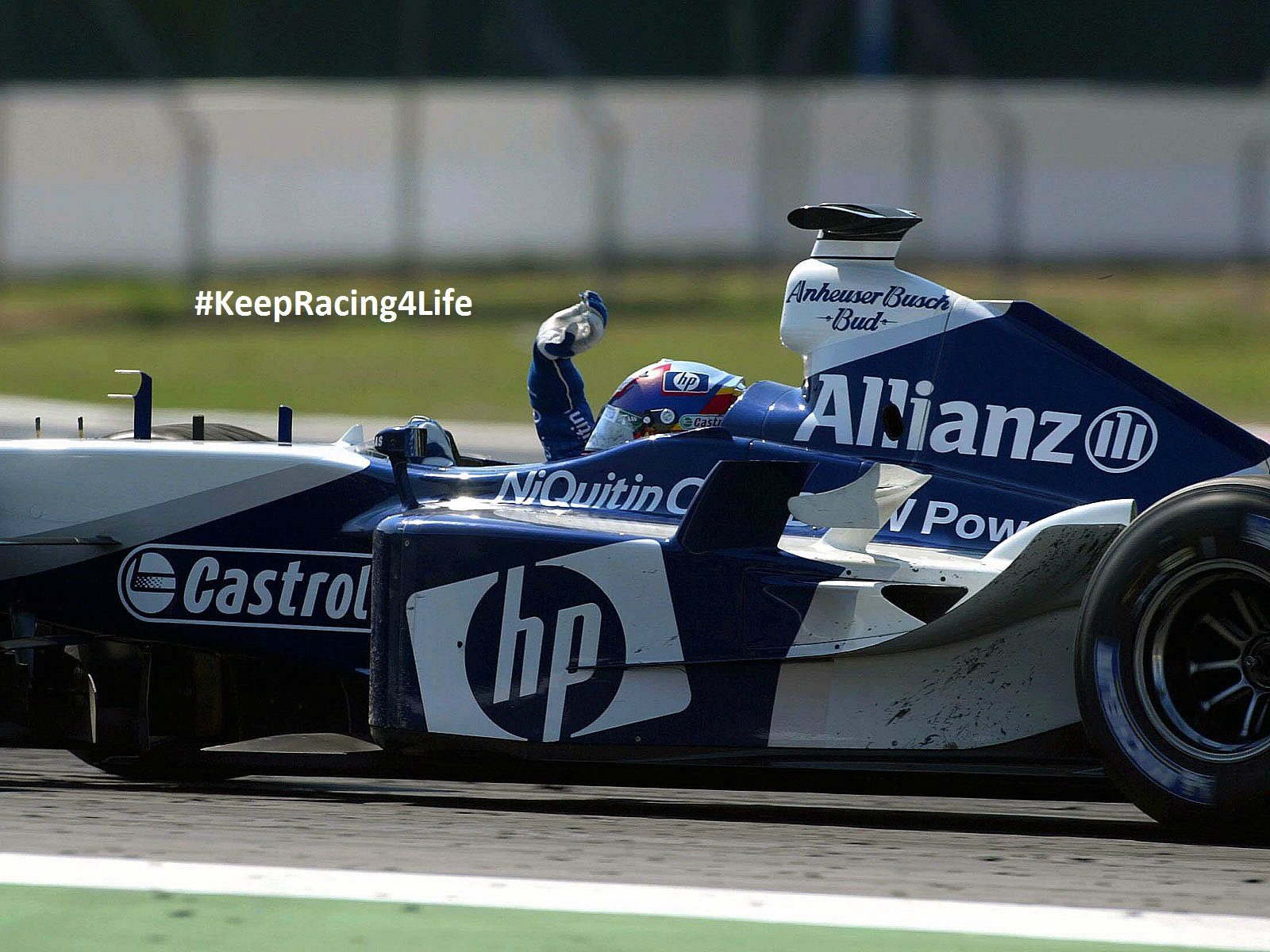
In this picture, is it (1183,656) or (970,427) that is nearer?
(1183,656)

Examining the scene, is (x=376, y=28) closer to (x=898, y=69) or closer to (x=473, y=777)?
(x=898, y=69)

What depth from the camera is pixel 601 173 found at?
17594 mm

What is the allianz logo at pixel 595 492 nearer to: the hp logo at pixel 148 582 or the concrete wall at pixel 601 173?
the hp logo at pixel 148 582

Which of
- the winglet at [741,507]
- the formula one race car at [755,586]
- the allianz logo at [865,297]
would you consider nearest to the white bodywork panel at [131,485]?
the formula one race car at [755,586]

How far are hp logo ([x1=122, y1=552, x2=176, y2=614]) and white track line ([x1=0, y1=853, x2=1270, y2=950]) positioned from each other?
4.89ft

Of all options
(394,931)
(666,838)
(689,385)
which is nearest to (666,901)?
(394,931)

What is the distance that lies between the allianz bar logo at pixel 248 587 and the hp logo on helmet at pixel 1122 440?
1.84 metres

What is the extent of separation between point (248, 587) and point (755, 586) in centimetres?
141

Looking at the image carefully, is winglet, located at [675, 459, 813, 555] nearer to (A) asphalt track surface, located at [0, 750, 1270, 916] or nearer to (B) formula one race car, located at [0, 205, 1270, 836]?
(B) formula one race car, located at [0, 205, 1270, 836]

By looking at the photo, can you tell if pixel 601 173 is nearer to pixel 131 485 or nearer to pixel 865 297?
pixel 131 485

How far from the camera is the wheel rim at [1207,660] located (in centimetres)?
398

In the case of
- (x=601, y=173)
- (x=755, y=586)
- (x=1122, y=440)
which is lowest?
(x=755, y=586)

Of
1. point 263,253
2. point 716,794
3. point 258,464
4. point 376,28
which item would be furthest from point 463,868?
point 376,28

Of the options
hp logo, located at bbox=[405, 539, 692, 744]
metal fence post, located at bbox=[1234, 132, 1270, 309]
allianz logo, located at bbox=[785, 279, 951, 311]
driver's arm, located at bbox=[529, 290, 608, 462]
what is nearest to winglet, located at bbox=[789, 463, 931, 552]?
hp logo, located at bbox=[405, 539, 692, 744]
